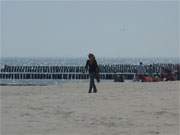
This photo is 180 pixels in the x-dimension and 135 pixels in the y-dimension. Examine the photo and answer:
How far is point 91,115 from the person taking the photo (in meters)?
12.3

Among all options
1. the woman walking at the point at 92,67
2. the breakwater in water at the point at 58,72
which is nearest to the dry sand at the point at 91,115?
the woman walking at the point at 92,67

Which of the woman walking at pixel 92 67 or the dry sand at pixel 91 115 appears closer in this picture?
the dry sand at pixel 91 115

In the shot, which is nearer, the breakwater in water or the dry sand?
the dry sand

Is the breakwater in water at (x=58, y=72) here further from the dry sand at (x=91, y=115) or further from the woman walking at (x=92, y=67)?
the dry sand at (x=91, y=115)

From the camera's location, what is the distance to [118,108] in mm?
13539

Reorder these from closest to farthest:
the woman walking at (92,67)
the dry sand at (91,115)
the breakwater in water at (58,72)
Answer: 1. the dry sand at (91,115)
2. the woman walking at (92,67)
3. the breakwater in water at (58,72)

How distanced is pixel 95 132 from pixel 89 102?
509 centimetres

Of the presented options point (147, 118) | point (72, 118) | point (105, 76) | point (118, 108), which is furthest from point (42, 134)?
point (105, 76)

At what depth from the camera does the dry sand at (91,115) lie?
33.7ft

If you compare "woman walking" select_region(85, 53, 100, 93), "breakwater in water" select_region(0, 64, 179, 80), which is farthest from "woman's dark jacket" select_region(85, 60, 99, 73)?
"breakwater in water" select_region(0, 64, 179, 80)

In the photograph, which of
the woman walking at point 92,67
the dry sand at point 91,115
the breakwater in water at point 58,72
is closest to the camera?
the dry sand at point 91,115

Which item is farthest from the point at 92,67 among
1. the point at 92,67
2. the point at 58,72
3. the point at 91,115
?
the point at 58,72

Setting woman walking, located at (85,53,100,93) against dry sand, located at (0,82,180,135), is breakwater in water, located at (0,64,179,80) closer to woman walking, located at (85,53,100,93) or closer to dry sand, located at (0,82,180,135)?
woman walking, located at (85,53,100,93)

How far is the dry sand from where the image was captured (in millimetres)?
10262
